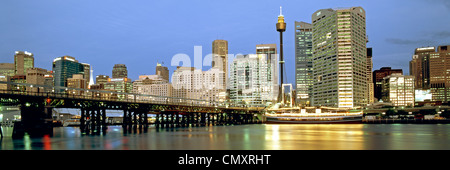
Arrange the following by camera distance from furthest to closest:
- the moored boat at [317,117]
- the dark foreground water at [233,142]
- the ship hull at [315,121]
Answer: the moored boat at [317,117], the ship hull at [315,121], the dark foreground water at [233,142]

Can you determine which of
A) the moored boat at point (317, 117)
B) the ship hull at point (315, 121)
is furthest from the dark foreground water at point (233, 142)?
the moored boat at point (317, 117)

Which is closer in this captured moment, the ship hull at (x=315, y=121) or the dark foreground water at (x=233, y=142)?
the dark foreground water at (x=233, y=142)

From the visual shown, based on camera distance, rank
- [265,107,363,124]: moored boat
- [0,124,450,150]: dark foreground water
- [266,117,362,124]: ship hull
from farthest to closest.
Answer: [265,107,363,124]: moored boat → [266,117,362,124]: ship hull → [0,124,450,150]: dark foreground water

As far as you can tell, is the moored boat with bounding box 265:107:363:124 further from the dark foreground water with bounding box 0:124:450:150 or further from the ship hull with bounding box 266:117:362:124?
the dark foreground water with bounding box 0:124:450:150

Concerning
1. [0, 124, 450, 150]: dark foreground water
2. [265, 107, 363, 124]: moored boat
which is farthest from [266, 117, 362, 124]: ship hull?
[0, 124, 450, 150]: dark foreground water

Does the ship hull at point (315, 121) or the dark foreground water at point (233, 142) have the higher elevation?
the dark foreground water at point (233, 142)

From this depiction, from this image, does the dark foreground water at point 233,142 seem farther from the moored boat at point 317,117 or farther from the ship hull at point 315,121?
the moored boat at point 317,117

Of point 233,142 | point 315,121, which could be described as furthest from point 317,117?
point 233,142
